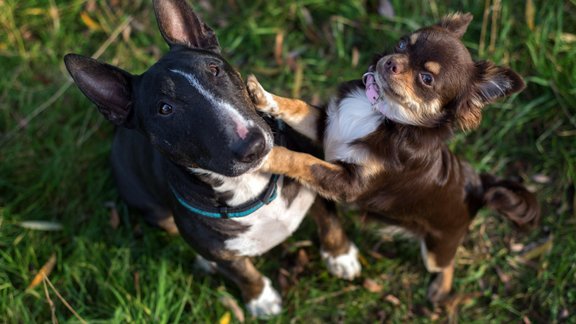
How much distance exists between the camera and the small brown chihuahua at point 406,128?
9.16 ft

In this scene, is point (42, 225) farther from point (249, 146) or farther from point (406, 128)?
point (406, 128)

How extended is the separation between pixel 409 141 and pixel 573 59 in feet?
6.58

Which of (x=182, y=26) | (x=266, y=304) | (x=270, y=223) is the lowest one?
(x=266, y=304)

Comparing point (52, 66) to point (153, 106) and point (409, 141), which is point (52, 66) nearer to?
point (153, 106)

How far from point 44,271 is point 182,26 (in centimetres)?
225

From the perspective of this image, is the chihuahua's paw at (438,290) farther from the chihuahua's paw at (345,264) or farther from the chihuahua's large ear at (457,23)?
the chihuahua's large ear at (457,23)

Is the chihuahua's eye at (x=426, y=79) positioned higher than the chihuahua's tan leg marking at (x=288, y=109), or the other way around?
the chihuahua's eye at (x=426, y=79)

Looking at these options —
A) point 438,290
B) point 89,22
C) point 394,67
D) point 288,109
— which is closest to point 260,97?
point 288,109

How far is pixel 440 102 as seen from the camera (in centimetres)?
286

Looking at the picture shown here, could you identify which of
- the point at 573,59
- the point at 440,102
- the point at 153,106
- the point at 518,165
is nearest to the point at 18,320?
the point at 153,106

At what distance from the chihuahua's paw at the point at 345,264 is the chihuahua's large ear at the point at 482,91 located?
1.43 m

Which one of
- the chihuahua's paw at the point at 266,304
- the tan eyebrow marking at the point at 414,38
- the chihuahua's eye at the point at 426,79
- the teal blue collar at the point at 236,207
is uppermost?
the tan eyebrow marking at the point at 414,38

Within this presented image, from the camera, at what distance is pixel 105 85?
2.73 m

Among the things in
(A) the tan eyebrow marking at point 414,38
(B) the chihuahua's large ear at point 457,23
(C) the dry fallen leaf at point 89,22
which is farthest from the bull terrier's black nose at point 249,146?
(C) the dry fallen leaf at point 89,22
